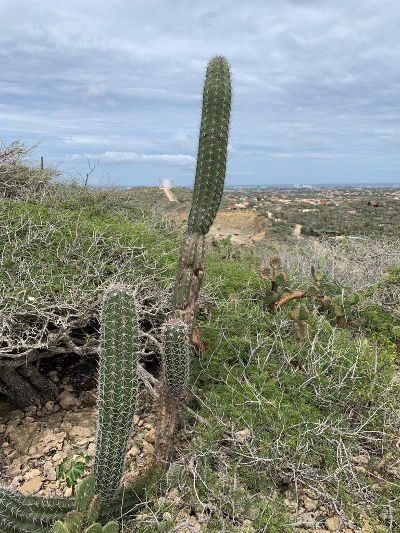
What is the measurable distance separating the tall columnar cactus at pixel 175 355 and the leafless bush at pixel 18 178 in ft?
14.4

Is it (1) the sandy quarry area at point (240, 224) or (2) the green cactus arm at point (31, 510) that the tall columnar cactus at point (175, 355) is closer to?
(2) the green cactus arm at point (31, 510)

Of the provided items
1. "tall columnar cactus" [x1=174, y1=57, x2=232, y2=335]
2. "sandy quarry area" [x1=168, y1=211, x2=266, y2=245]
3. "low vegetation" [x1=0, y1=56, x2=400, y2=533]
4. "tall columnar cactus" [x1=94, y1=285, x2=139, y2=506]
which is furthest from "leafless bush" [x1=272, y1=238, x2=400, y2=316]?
"sandy quarry area" [x1=168, y1=211, x2=266, y2=245]

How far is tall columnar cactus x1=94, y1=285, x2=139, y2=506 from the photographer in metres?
2.67

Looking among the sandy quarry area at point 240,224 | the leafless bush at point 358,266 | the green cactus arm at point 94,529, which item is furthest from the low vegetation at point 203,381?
the sandy quarry area at point 240,224

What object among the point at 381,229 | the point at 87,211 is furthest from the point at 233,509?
the point at 381,229

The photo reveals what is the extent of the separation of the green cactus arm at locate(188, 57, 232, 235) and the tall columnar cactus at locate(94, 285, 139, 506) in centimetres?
104

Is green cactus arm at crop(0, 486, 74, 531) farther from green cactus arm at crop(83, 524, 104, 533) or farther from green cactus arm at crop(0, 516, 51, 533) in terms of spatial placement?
green cactus arm at crop(83, 524, 104, 533)

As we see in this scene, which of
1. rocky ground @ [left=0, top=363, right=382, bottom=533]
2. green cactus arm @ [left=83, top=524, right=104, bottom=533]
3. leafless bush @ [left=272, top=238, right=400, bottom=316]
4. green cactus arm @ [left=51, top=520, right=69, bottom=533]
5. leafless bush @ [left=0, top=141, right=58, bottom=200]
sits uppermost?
leafless bush @ [left=0, top=141, right=58, bottom=200]

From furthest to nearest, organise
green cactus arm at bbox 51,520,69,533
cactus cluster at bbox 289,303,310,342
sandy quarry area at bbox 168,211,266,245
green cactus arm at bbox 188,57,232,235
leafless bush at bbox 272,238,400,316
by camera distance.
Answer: sandy quarry area at bbox 168,211,266,245 → leafless bush at bbox 272,238,400,316 → cactus cluster at bbox 289,303,310,342 → green cactus arm at bbox 188,57,232,235 → green cactus arm at bbox 51,520,69,533

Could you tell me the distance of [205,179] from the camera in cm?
348

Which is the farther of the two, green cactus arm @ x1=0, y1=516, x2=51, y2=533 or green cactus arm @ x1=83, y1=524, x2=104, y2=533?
green cactus arm @ x1=0, y1=516, x2=51, y2=533

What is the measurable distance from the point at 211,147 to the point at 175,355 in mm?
1435

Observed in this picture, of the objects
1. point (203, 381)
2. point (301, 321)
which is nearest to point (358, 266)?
point (301, 321)

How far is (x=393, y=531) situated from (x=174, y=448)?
1.38 metres
